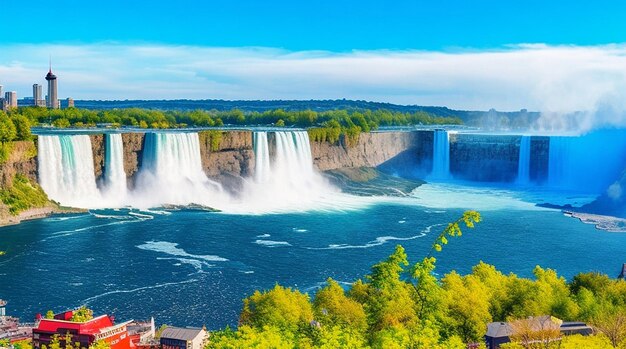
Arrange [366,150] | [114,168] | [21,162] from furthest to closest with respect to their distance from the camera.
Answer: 1. [366,150]
2. [114,168]
3. [21,162]

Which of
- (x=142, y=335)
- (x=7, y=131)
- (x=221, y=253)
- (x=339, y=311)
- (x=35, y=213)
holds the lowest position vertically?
(x=221, y=253)

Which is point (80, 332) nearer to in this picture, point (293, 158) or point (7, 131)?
point (7, 131)

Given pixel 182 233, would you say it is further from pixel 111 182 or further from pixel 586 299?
pixel 586 299

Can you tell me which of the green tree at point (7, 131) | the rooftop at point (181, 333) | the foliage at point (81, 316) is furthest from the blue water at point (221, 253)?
the green tree at point (7, 131)

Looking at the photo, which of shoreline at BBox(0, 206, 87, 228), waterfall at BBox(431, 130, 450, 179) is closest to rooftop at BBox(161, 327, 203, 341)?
shoreline at BBox(0, 206, 87, 228)

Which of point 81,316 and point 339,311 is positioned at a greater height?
point 339,311

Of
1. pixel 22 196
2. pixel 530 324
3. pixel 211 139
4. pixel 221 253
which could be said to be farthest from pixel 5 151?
pixel 530 324

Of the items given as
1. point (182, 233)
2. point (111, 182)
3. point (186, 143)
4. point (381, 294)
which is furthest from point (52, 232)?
point (381, 294)
